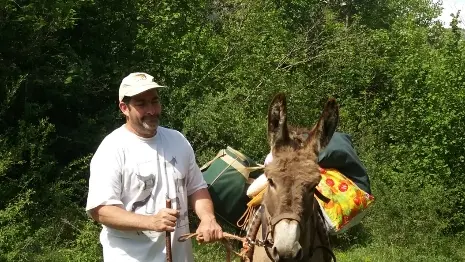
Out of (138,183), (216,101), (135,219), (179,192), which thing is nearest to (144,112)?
(138,183)

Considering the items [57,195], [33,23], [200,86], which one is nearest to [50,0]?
[33,23]

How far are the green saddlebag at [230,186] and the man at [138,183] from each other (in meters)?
1.97

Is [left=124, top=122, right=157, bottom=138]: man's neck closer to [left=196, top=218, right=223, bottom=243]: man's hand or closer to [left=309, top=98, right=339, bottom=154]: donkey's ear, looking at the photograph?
[left=196, top=218, right=223, bottom=243]: man's hand

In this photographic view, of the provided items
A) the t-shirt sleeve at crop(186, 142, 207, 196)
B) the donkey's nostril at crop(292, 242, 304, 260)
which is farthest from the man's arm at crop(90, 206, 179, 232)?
the donkey's nostril at crop(292, 242, 304, 260)

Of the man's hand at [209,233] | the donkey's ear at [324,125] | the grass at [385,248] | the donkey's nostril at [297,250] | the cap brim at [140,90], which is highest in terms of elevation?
the cap brim at [140,90]

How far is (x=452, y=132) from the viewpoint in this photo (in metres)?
16.0

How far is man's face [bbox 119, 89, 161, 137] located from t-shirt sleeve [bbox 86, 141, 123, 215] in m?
0.21

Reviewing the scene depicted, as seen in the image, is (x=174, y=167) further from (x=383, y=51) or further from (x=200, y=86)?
(x=383, y=51)

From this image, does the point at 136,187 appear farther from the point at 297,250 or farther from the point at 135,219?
the point at 297,250

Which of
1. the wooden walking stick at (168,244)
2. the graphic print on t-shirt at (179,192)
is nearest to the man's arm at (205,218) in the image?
the graphic print on t-shirt at (179,192)

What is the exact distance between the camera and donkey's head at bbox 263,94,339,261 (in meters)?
4.27

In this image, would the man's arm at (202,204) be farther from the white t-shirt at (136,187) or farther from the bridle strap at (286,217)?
the bridle strap at (286,217)

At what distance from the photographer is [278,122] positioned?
4.86m

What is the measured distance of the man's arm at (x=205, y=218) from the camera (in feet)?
14.1
